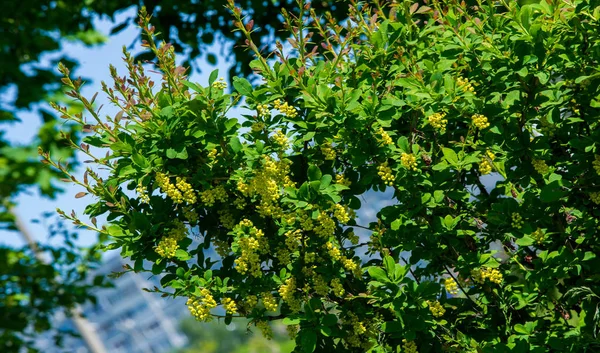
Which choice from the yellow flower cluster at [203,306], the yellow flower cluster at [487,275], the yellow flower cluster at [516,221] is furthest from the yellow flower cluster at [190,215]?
the yellow flower cluster at [516,221]

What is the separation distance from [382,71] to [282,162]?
1.86ft

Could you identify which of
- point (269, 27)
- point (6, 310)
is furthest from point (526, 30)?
point (6, 310)

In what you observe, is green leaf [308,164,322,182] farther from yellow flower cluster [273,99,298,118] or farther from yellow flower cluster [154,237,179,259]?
yellow flower cluster [154,237,179,259]

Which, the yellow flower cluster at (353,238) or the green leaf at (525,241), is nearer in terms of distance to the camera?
the green leaf at (525,241)

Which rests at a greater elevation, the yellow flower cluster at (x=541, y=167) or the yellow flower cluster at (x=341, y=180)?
the yellow flower cluster at (x=341, y=180)

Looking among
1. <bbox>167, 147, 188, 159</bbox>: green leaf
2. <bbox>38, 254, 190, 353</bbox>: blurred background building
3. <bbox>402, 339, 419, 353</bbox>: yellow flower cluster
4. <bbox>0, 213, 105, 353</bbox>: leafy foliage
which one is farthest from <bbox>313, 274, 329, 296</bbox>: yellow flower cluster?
<bbox>38, 254, 190, 353</bbox>: blurred background building

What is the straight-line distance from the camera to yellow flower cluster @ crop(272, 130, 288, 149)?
2.90 metres

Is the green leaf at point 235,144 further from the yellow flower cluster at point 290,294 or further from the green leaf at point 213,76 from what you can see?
the yellow flower cluster at point 290,294

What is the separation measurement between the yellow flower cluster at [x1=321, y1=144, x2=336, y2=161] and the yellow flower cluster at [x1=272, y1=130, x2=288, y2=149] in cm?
16

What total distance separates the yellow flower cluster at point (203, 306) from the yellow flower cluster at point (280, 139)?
2.05ft

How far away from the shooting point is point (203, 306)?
2.92m

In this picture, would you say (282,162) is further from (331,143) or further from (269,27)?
(269,27)

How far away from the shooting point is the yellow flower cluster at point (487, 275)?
292 centimetres

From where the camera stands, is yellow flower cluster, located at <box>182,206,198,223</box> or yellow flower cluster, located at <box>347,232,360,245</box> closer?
yellow flower cluster, located at <box>182,206,198,223</box>
